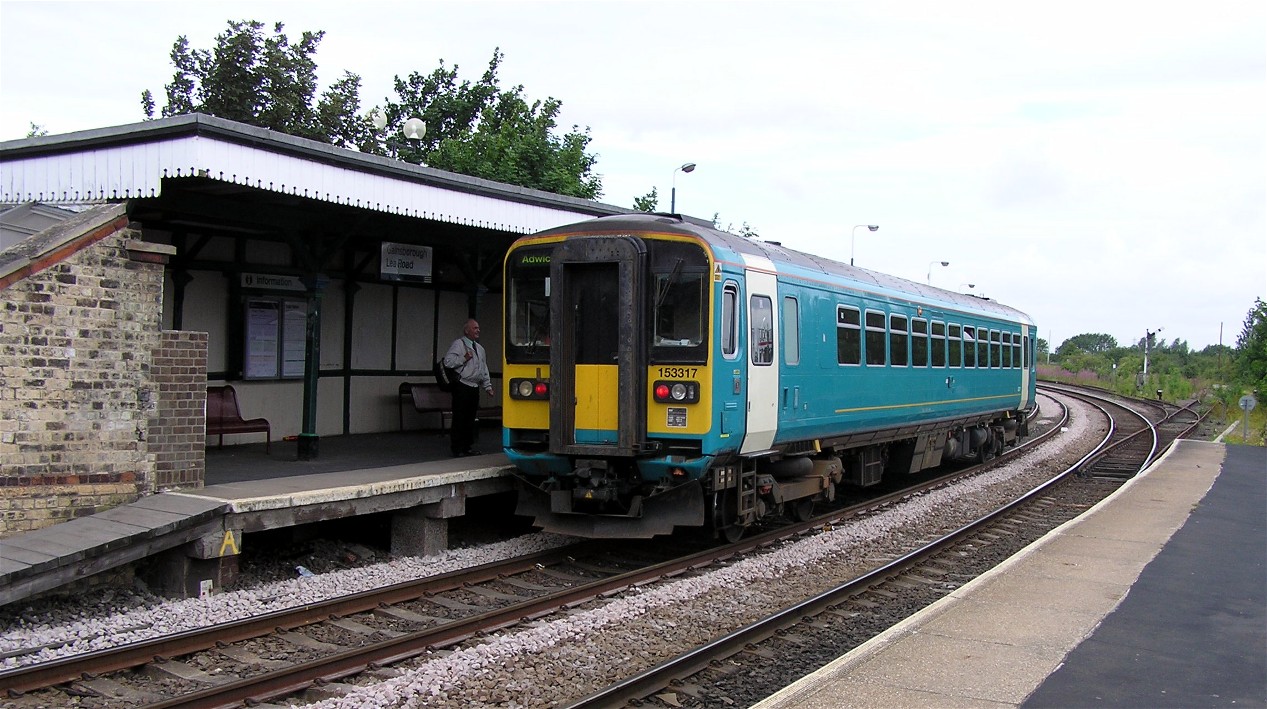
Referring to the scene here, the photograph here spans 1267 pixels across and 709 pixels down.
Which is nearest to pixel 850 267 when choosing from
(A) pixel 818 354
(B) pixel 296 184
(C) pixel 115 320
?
(A) pixel 818 354

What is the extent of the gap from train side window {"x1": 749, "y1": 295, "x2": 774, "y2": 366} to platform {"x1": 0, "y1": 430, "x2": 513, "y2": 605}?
2.62m

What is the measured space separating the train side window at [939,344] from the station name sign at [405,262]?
275 inches

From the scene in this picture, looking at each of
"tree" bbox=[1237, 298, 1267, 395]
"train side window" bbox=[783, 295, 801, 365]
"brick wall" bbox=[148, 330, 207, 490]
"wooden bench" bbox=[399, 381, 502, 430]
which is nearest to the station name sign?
"wooden bench" bbox=[399, 381, 502, 430]

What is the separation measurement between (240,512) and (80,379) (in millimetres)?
1444

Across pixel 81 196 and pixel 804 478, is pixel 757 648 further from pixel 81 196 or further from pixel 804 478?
pixel 81 196

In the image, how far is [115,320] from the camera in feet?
24.4

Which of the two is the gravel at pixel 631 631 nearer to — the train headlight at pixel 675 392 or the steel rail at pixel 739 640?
the steel rail at pixel 739 640

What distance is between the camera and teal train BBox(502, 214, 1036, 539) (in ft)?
27.8

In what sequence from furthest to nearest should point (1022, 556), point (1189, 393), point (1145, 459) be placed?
point (1189, 393), point (1145, 459), point (1022, 556)

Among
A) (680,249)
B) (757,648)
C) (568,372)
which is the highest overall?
(680,249)

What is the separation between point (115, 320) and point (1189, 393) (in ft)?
166

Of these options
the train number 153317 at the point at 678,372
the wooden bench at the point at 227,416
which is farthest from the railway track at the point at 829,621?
the wooden bench at the point at 227,416

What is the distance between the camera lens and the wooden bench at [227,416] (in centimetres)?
1041

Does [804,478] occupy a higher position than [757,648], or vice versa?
[804,478]
